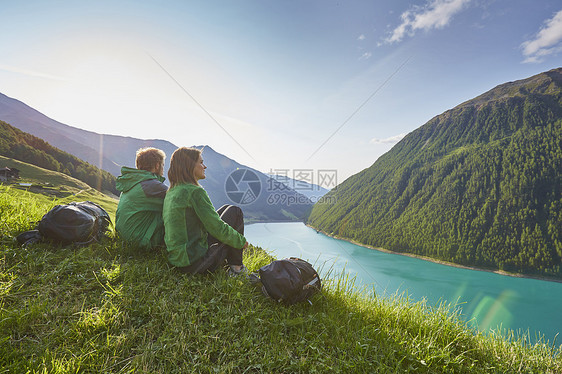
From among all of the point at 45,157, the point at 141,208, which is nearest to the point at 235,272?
the point at 141,208

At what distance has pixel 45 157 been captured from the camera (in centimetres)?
5153

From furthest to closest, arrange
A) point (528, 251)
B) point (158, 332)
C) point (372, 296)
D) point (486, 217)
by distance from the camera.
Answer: point (486, 217) < point (528, 251) < point (372, 296) < point (158, 332)

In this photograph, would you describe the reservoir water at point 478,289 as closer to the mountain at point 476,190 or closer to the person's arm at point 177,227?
the mountain at point 476,190

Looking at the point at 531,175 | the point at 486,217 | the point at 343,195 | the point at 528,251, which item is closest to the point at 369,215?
the point at 343,195

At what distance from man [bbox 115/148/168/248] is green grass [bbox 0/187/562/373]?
0.36 meters

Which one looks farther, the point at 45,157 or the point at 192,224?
the point at 45,157

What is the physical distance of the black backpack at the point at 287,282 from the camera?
2906mm

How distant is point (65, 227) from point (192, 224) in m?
1.91

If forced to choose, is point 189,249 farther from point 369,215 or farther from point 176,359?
point 369,215

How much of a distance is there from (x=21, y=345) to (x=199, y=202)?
71.5 inches

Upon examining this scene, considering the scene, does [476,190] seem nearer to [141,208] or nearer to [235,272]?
[235,272]

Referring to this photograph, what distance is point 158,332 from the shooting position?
2.27m

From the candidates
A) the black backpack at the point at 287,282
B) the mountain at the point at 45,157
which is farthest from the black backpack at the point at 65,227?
the mountain at the point at 45,157

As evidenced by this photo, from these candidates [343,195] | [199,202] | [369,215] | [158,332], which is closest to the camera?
[158,332]
